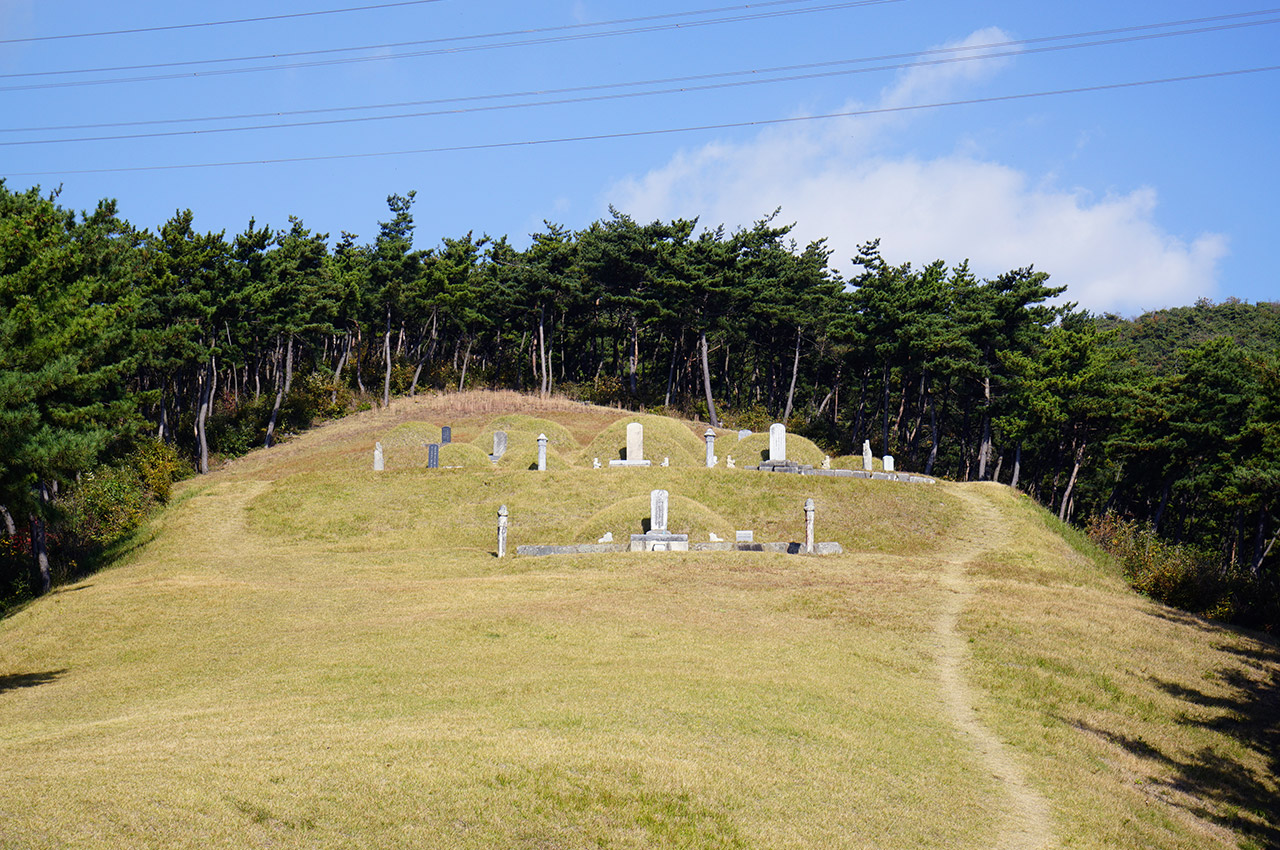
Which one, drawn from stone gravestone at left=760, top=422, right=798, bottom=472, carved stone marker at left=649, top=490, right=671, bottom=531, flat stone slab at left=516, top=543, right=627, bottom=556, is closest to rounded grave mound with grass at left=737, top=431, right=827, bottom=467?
stone gravestone at left=760, top=422, right=798, bottom=472

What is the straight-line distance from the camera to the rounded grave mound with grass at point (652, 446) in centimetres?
4694

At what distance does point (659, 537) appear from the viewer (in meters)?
31.2

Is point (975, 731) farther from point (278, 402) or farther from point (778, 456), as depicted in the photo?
point (278, 402)

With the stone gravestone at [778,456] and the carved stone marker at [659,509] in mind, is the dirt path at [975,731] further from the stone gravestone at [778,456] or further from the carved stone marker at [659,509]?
the stone gravestone at [778,456]

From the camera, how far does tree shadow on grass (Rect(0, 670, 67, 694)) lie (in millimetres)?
18703

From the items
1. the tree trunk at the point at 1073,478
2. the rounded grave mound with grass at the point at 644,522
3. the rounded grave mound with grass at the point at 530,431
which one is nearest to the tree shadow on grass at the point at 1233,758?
the rounded grave mound with grass at the point at 644,522

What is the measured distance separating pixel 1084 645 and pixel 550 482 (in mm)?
24465

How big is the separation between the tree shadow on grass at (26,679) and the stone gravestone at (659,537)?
654 inches

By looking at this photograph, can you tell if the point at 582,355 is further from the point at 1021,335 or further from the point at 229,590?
the point at 229,590

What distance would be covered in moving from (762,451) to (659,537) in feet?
62.5

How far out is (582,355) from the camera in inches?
3856

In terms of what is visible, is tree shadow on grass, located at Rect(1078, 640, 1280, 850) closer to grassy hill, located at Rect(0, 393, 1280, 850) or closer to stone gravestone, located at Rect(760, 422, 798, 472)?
grassy hill, located at Rect(0, 393, 1280, 850)

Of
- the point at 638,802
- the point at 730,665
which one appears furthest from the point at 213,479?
the point at 638,802

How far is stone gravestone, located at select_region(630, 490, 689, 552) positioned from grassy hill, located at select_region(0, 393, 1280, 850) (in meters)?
1.08
